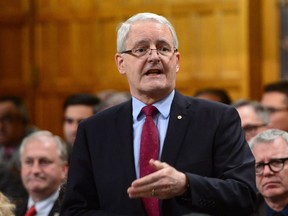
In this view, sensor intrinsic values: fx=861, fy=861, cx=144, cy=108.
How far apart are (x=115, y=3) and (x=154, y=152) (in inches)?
211

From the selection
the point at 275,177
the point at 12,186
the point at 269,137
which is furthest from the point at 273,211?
the point at 12,186

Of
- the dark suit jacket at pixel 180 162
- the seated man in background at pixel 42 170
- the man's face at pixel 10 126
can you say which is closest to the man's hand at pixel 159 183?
the dark suit jacket at pixel 180 162

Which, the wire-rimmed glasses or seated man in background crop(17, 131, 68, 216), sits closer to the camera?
the wire-rimmed glasses

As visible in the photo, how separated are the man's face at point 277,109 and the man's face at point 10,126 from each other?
1980 millimetres

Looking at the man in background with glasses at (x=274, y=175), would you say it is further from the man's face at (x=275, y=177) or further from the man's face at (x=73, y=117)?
the man's face at (x=73, y=117)

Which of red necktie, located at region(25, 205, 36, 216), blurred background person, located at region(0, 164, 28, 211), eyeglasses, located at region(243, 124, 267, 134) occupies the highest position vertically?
eyeglasses, located at region(243, 124, 267, 134)

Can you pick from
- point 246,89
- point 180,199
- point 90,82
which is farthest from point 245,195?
point 90,82

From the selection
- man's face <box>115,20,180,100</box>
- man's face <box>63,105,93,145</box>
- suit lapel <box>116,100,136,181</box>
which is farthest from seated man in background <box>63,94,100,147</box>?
man's face <box>115,20,180,100</box>

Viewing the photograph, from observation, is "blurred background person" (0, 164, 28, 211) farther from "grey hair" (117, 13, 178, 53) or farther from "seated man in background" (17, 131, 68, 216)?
"grey hair" (117, 13, 178, 53)

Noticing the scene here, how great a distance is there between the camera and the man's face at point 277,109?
6035 millimetres

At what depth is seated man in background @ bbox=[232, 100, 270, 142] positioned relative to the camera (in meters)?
5.54

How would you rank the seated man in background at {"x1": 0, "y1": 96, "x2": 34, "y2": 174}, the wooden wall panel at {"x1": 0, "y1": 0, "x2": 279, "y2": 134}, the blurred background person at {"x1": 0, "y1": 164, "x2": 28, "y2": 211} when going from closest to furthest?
the blurred background person at {"x1": 0, "y1": 164, "x2": 28, "y2": 211}, the seated man in background at {"x1": 0, "y1": 96, "x2": 34, "y2": 174}, the wooden wall panel at {"x1": 0, "y1": 0, "x2": 279, "y2": 134}

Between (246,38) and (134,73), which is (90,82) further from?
(134,73)

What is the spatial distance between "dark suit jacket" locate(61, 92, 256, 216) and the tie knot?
6cm
